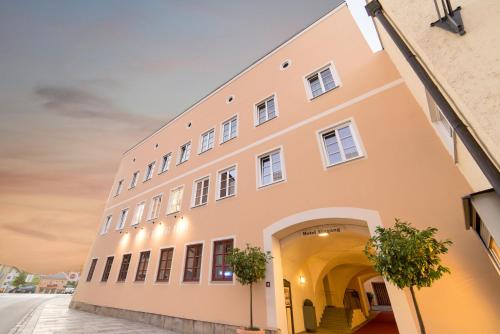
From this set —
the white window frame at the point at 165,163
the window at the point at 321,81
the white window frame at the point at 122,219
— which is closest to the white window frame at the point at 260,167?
the window at the point at 321,81

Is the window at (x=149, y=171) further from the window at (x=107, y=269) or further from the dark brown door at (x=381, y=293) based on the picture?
the dark brown door at (x=381, y=293)

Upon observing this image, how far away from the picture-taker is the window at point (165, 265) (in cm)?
1138

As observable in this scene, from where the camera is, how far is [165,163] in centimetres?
1702

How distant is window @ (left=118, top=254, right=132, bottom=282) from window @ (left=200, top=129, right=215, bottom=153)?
8500 millimetres

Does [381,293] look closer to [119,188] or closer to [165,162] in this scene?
[165,162]

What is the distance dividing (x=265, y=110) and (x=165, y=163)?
930 centimetres

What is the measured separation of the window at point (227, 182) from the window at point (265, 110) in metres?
2.94

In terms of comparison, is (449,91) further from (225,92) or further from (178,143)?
(178,143)

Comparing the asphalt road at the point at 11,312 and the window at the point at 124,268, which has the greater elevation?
the window at the point at 124,268

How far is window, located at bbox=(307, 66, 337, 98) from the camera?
32.2 feet

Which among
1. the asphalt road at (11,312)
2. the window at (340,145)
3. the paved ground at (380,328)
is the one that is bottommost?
the paved ground at (380,328)

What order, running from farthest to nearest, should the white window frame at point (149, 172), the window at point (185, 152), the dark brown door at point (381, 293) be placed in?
the dark brown door at point (381, 293) → the white window frame at point (149, 172) → the window at point (185, 152)

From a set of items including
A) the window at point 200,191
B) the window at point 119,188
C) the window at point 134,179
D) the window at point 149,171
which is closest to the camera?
the window at point 200,191

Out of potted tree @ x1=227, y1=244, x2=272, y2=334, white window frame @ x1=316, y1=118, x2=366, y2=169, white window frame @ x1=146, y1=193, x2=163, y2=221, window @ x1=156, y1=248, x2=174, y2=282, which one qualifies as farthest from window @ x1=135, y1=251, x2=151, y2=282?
white window frame @ x1=316, y1=118, x2=366, y2=169
